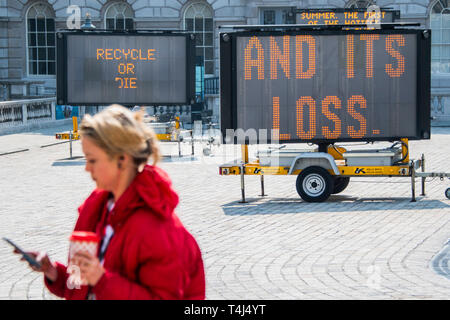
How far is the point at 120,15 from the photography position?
42531mm

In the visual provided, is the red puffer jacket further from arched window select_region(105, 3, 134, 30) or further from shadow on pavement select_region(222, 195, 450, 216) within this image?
arched window select_region(105, 3, 134, 30)

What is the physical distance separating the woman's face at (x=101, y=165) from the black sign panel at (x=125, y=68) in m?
18.7

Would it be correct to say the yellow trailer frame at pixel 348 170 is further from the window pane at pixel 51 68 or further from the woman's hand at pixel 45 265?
the window pane at pixel 51 68

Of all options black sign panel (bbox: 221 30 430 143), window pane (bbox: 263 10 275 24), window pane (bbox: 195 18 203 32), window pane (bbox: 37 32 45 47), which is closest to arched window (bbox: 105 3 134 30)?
window pane (bbox: 195 18 203 32)

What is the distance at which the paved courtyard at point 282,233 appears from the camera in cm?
811

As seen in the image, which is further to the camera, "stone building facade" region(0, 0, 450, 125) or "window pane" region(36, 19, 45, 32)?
"window pane" region(36, 19, 45, 32)

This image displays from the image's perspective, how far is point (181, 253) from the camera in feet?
11.0

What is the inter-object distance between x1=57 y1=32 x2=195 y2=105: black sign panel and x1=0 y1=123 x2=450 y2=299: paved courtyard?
11.4 ft

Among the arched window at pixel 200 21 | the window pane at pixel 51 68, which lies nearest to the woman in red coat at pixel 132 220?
the arched window at pixel 200 21

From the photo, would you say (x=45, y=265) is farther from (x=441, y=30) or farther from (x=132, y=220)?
(x=441, y=30)

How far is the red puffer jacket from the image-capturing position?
3.26 m

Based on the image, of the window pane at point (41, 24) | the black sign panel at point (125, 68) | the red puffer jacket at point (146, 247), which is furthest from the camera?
the window pane at point (41, 24)

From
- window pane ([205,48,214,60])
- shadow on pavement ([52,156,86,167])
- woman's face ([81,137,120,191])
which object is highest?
window pane ([205,48,214,60])

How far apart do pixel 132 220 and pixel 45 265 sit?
0.40m
